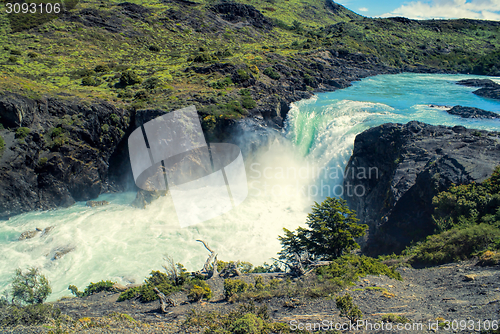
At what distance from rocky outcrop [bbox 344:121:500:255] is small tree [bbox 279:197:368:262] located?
4.16 metres

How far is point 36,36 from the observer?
4831cm

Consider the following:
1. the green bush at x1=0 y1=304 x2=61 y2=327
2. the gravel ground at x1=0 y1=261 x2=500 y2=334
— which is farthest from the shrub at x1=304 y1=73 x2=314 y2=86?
the green bush at x1=0 y1=304 x2=61 y2=327

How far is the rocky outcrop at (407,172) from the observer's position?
59.7ft

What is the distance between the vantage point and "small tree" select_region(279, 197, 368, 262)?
53.5ft

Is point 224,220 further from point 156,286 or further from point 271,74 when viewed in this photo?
point 271,74

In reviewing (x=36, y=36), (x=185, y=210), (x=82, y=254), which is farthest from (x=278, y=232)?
(x=36, y=36)

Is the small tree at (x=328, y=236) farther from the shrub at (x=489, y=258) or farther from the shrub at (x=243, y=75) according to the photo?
the shrub at (x=243, y=75)

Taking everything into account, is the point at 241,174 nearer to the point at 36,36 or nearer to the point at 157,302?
the point at 157,302

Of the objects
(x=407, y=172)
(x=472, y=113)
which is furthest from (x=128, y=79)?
(x=472, y=113)

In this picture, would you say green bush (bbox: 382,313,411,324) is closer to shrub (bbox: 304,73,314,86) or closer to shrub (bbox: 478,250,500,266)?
shrub (bbox: 478,250,500,266)

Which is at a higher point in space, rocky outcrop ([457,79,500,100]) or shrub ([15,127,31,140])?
rocky outcrop ([457,79,500,100])

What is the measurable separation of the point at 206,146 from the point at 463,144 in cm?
2121

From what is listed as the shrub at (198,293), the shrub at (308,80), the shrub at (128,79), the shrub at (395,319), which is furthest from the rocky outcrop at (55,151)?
the shrub at (308,80)

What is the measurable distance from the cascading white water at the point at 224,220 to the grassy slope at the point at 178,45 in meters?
11.4
